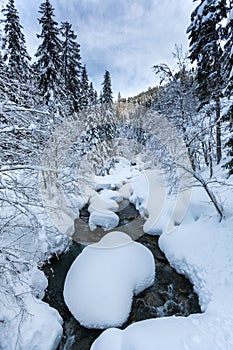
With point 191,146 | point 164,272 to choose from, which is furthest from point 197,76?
point 164,272

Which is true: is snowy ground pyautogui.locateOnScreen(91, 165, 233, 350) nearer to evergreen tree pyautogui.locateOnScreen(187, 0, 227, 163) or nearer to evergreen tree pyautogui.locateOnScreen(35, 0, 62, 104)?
evergreen tree pyautogui.locateOnScreen(187, 0, 227, 163)

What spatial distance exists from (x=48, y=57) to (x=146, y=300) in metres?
11.7

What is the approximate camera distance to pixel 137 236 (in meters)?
11.3

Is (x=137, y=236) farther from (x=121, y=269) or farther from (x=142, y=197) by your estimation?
(x=142, y=197)

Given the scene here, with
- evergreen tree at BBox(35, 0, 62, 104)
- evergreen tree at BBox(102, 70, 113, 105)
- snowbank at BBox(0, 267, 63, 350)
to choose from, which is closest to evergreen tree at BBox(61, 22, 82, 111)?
evergreen tree at BBox(35, 0, 62, 104)

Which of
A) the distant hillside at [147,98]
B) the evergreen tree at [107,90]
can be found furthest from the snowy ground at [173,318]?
the distant hillside at [147,98]

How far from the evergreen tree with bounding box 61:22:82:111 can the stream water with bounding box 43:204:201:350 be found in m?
10.8

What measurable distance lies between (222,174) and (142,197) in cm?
602

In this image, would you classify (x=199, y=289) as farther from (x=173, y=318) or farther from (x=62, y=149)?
(x=62, y=149)

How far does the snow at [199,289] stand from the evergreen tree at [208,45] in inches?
144

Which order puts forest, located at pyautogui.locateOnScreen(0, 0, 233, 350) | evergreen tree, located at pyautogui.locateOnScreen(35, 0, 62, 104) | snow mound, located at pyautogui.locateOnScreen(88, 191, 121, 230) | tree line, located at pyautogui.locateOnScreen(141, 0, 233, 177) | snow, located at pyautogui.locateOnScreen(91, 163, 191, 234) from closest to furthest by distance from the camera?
forest, located at pyautogui.locateOnScreen(0, 0, 233, 350)
tree line, located at pyautogui.locateOnScreen(141, 0, 233, 177)
evergreen tree, located at pyautogui.locateOnScreen(35, 0, 62, 104)
snow, located at pyautogui.locateOnScreen(91, 163, 191, 234)
snow mound, located at pyautogui.locateOnScreen(88, 191, 121, 230)

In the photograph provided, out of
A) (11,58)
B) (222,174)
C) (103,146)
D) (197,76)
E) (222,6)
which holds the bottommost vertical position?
(222,174)

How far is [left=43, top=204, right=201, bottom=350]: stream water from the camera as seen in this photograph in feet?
18.9

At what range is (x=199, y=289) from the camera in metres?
6.80
